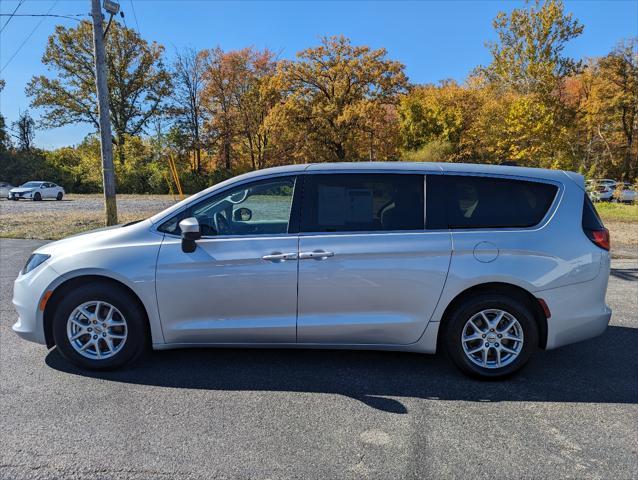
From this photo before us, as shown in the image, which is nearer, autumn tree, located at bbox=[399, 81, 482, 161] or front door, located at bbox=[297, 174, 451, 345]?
front door, located at bbox=[297, 174, 451, 345]

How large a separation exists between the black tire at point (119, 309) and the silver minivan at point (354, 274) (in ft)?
0.04

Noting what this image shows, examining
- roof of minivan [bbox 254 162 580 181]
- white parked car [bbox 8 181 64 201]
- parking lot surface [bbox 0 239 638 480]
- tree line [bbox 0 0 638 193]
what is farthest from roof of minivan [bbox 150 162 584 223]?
white parked car [bbox 8 181 64 201]

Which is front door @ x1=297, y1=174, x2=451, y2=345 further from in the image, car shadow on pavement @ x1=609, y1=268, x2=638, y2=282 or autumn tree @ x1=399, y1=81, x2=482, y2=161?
autumn tree @ x1=399, y1=81, x2=482, y2=161

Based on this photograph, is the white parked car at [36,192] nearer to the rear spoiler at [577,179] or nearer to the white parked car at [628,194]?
the rear spoiler at [577,179]

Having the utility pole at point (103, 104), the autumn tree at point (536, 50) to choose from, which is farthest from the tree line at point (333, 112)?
the utility pole at point (103, 104)

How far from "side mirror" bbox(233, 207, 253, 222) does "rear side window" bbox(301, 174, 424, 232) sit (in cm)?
56

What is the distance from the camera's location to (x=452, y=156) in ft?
104

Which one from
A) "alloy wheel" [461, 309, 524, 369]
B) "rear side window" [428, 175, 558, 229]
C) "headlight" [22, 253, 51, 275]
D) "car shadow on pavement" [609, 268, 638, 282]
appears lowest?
"car shadow on pavement" [609, 268, 638, 282]

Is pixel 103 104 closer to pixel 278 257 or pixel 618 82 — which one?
pixel 278 257

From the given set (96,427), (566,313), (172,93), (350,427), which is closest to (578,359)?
(566,313)

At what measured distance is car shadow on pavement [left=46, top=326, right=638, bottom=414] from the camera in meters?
3.54

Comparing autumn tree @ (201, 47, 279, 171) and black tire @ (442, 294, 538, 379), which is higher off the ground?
autumn tree @ (201, 47, 279, 171)

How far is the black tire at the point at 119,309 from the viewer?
3750 millimetres

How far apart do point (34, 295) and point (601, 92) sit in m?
42.6
